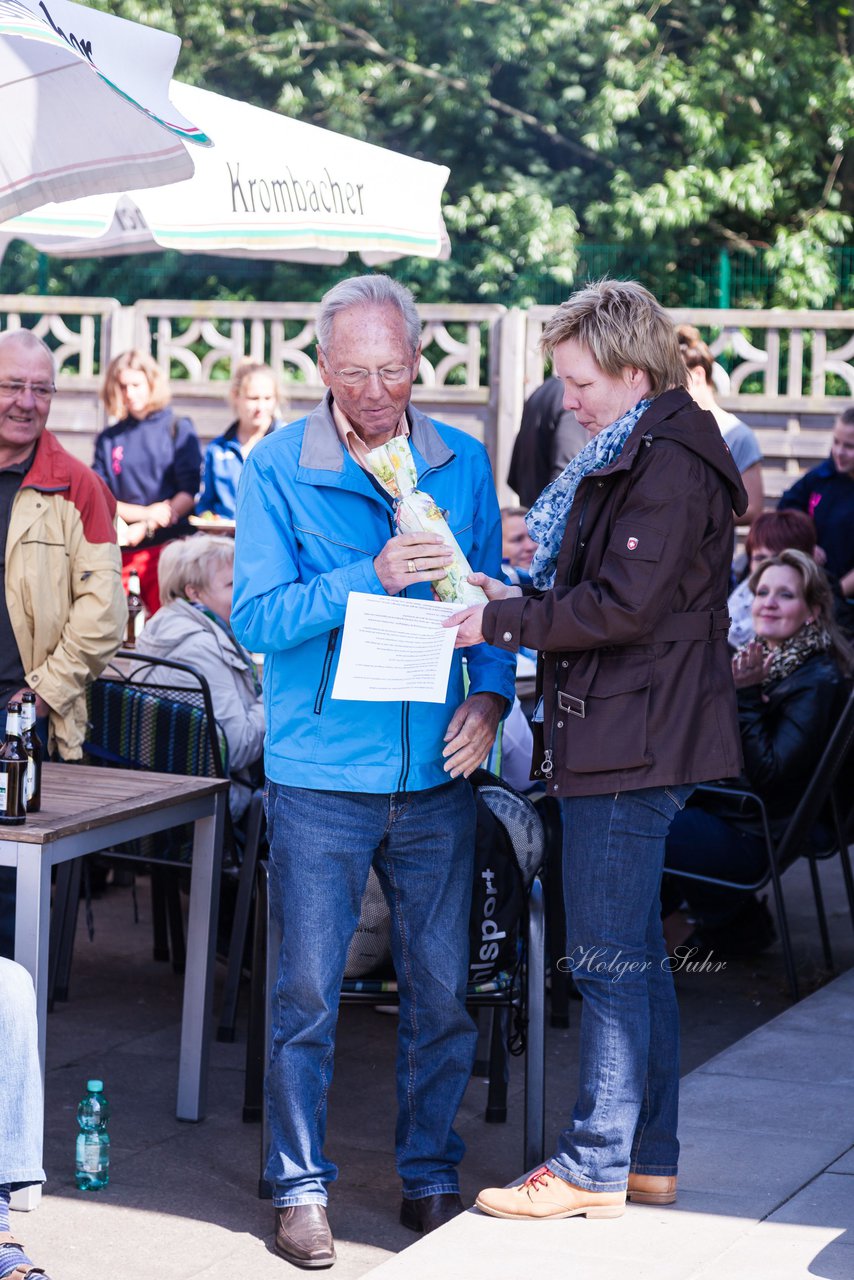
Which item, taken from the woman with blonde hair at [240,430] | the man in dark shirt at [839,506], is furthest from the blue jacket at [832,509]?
the woman with blonde hair at [240,430]

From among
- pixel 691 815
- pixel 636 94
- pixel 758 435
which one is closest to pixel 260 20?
pixel 636 94

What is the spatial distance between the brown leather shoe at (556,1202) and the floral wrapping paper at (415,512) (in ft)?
3.59

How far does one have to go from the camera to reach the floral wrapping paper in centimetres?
301

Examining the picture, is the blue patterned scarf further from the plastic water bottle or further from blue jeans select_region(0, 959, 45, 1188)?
the plastic water bottle

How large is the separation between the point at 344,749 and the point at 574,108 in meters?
14.8

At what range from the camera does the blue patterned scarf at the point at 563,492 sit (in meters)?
2.93

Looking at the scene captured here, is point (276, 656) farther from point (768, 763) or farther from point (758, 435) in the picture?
point (758, 435)

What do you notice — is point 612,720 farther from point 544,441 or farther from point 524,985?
point 544,441

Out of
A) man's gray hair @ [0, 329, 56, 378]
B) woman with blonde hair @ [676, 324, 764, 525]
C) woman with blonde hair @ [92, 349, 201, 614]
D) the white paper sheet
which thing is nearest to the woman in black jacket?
woman with blonde hair @ [676, 324, 764, 525]

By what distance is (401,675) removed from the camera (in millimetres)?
2979

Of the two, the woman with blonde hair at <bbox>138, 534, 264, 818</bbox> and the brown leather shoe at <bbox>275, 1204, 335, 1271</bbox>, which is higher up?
the woman with blonde hair at <bbox>138, 534, 264, 818</bbox>

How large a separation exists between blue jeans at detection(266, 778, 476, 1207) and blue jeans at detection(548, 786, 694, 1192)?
296mm

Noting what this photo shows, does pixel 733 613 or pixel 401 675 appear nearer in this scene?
pixel 401 675

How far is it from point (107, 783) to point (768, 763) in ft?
6.61
